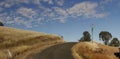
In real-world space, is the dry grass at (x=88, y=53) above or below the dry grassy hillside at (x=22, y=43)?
below

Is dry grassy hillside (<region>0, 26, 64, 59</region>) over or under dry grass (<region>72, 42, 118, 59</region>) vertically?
over

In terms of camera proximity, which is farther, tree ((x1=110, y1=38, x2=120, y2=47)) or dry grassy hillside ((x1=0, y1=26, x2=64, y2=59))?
tree ((x1=110, y1=38, x2=120, y2=47))

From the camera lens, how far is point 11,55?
4812 cm

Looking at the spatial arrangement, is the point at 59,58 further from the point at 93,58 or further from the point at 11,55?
the point at 11,55

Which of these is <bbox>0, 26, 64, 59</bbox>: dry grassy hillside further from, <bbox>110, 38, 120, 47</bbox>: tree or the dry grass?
<bbox>110, 38, 120, 47</bbox>: tree

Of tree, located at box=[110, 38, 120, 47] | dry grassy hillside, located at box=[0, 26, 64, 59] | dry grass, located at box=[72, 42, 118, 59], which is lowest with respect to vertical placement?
tree, located at box=[110, 38, 120, 47]

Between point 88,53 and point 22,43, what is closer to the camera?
point 88,53

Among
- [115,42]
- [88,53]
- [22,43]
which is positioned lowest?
[115,42]

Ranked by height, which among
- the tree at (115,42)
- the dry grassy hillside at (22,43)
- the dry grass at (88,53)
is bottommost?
the tree at (115,42)

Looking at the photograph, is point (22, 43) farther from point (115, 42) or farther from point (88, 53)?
point (115, 42)

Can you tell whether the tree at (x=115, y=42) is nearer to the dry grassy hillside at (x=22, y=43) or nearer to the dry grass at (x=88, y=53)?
the dry grassy hillside at (x=22, y=43)

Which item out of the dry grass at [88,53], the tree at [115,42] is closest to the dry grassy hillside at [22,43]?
the dry grass at [88,53]

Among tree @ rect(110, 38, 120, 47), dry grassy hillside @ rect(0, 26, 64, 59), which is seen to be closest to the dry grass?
dry grassy hillside @ rect(0, 26, 64, 59)

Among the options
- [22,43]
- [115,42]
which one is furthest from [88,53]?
[115,42]
